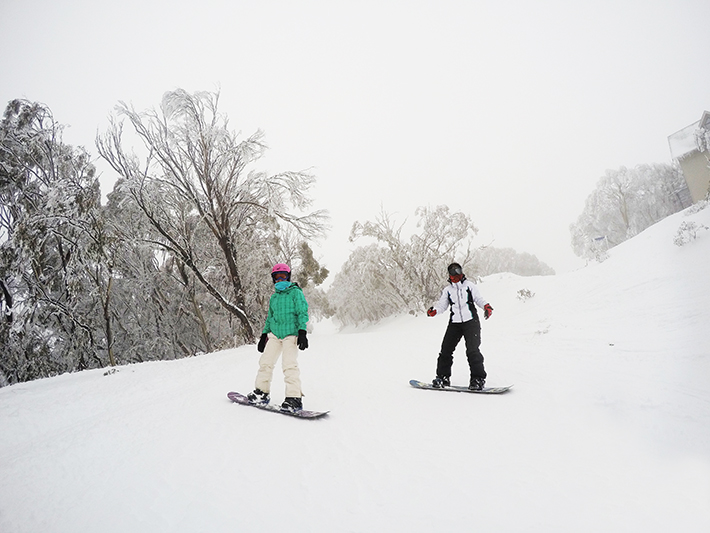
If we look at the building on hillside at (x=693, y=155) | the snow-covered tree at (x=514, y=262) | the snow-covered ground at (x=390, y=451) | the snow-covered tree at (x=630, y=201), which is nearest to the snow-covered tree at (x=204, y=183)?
the snow-covered ground at (x=390, y=451)

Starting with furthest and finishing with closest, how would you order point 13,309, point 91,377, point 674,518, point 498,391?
point 13,309 < point 91,377 < point 498,391 < point 674,518

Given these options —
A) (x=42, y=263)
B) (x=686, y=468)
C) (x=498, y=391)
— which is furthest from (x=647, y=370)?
(x=42, y=263)

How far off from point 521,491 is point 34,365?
54.5 feet

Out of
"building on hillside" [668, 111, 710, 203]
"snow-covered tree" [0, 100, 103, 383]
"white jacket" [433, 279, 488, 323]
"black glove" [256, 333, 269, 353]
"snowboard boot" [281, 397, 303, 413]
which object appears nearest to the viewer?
"snowboard boot" [281, 397, 303, 413]

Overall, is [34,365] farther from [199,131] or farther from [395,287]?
[395,287]

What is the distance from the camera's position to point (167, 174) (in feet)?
41.2

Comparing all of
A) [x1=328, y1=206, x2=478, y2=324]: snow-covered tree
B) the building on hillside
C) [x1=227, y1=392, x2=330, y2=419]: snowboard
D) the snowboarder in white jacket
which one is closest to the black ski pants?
the snowboarder in white jacket

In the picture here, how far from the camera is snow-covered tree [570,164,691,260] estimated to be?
103 feet

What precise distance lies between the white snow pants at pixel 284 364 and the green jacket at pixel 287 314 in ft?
0.33

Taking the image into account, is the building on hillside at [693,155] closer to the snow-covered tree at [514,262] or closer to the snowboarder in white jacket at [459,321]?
the snowboarder in white jacket at [459,321]

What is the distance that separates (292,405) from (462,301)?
2.87 metres

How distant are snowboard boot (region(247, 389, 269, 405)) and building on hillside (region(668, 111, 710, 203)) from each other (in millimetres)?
27221

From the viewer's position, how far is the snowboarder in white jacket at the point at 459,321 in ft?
16.1

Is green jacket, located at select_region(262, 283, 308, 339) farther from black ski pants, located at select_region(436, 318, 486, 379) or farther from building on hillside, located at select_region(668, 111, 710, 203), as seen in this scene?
building on hillside, located at select_region(668, 111, 710, 203)
